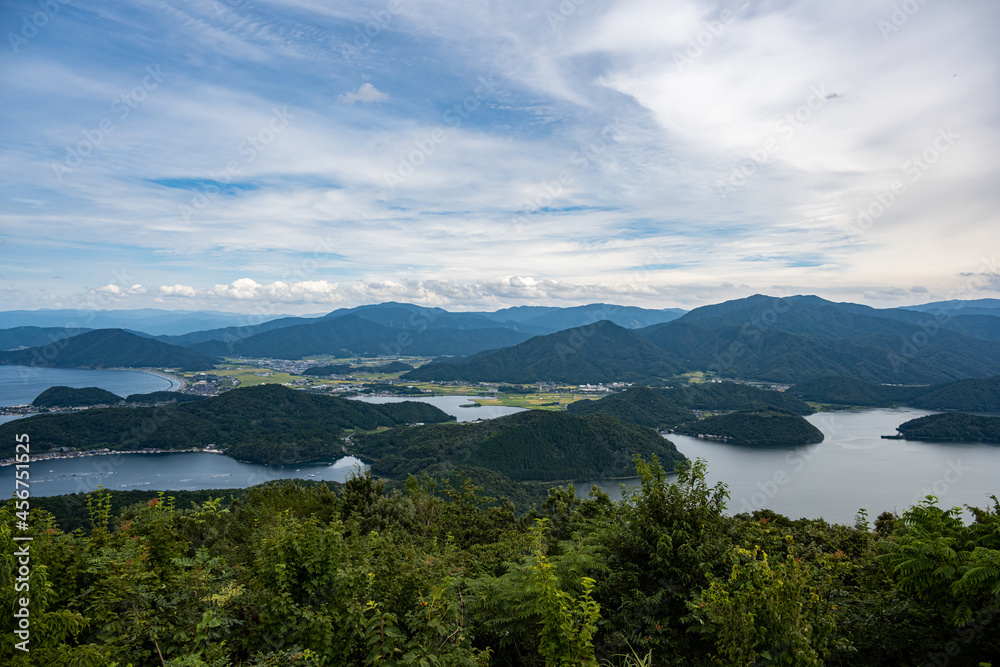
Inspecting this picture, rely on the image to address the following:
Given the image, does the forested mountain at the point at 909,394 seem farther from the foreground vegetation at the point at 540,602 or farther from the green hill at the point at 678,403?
the foreground vegetation at the point at 540,602

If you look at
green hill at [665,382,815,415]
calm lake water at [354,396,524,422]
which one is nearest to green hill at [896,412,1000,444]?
green hill at [665,382,815,415]

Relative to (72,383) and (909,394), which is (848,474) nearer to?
(909,394)

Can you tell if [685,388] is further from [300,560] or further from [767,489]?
[300,560]

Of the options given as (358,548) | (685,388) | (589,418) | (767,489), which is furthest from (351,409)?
(358,548)

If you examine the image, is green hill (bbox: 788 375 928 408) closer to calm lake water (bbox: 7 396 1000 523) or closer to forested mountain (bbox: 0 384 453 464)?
calm lake water (bbox: 7 396 1000 523)

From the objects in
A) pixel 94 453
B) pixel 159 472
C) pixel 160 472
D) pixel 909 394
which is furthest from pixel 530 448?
pixel 909 394

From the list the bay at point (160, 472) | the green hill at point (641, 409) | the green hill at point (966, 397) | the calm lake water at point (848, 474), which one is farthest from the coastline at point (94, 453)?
the green hill at point (966, 397)
